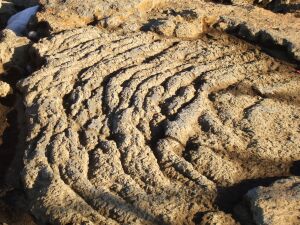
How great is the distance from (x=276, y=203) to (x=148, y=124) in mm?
1507

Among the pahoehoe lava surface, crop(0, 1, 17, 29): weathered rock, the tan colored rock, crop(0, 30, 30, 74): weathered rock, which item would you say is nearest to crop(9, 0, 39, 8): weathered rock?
crop(0, 1, 17, 29): weathered rock

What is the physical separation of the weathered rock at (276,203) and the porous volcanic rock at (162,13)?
2.31 metres

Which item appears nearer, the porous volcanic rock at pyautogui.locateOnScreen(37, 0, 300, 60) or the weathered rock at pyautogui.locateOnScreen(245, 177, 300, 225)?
the weathered rock at pyautogui.locateOnScreen(245, 177, 300, 225)

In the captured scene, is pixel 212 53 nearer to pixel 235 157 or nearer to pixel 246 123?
pixel 246 123

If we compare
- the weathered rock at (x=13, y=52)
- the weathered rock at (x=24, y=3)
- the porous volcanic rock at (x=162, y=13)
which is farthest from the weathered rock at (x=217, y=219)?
the weathered rock at (x=24, y=3)

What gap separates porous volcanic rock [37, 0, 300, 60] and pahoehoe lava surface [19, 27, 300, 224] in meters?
0.22

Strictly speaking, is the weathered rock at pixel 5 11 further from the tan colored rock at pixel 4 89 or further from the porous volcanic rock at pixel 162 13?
the tan colored rock at pixel 4 89

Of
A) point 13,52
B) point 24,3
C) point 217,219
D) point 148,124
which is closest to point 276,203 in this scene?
point 217,219

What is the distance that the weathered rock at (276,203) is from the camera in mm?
3883

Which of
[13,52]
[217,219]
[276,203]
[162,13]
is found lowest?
[217,219]

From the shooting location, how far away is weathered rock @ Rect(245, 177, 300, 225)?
153 inches

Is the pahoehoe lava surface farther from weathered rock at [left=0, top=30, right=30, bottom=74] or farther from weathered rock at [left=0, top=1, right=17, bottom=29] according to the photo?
weathered rock at [left=0, top=1, right=17, bottom=29]

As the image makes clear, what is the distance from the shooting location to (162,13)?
21.3 ft

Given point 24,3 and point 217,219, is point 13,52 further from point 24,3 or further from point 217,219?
point 217,219
